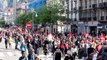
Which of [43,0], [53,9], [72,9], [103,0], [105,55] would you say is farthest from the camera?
[43,0]

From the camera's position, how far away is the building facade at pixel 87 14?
2673 inches

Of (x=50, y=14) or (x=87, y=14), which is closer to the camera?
(x=87, y=14)

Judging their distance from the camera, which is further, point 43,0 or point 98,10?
point 43,0

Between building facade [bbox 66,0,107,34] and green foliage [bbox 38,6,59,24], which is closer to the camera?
building facade [bbox 66,0,107,34]

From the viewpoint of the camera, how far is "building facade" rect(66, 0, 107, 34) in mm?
67894

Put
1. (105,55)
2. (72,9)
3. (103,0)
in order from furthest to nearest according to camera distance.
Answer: (72,9), (103,0), (105,55)

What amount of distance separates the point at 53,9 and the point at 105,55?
62.9 metres

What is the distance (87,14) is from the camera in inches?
2899

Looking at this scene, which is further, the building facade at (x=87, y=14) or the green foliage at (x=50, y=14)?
the green foliage at (x=50, y=14)

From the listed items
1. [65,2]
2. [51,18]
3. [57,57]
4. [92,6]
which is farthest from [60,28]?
[57,57]

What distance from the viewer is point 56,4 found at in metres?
77.5

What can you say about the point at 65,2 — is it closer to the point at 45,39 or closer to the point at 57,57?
the point at 45,39

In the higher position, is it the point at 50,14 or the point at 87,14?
the point at 87,14

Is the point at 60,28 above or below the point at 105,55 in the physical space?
below
